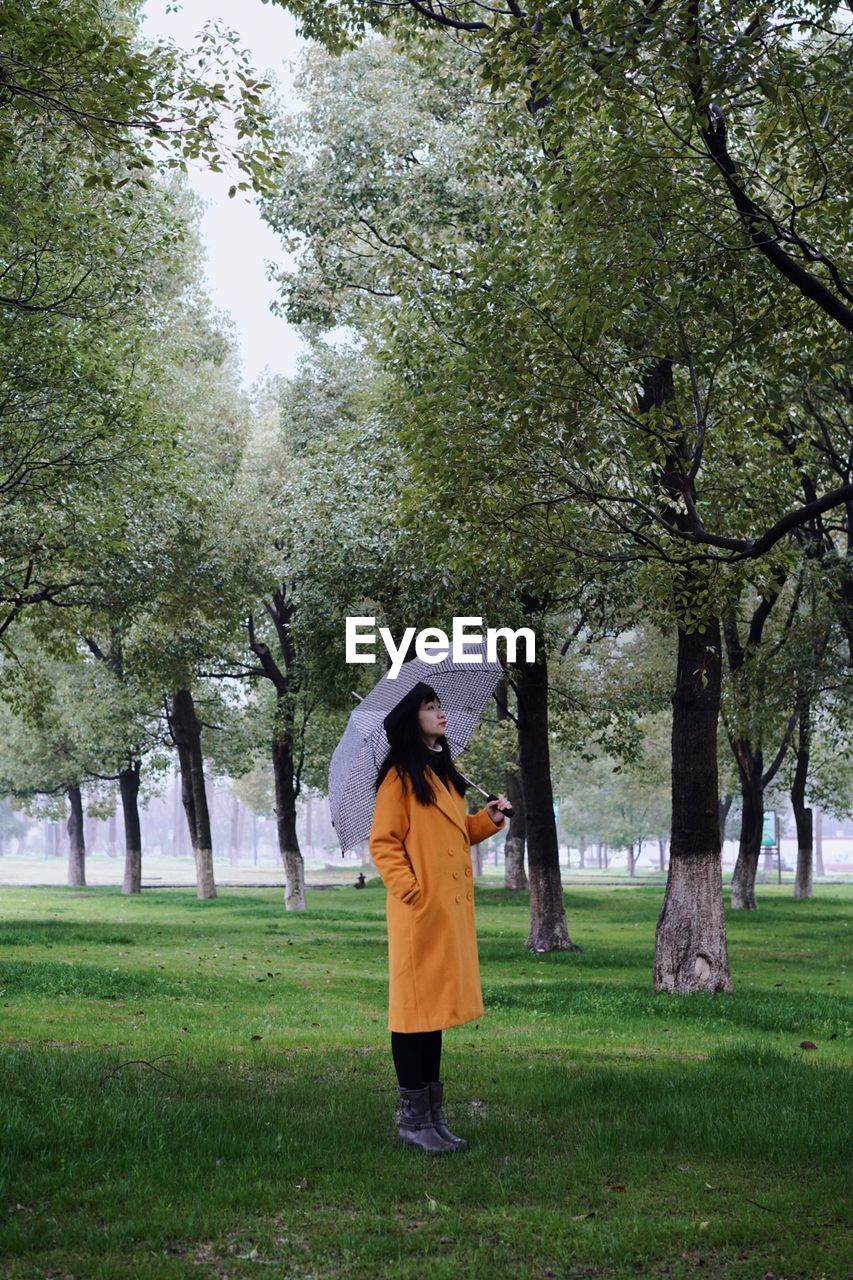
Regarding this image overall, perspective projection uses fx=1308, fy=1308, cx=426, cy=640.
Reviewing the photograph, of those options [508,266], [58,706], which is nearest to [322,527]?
[508,266]

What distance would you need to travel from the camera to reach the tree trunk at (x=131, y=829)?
45438mm

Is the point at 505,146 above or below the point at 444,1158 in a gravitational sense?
above

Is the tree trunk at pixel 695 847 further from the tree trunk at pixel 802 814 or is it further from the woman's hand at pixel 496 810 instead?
the tree trunk at pixel 802 814

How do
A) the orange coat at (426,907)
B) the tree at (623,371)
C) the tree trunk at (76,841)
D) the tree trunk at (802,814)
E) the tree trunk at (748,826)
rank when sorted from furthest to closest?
the tree trunk at (76,841)
the tree trunk at (802,814)
the tree trunk at (748,826)
the tree at (623,371)
the orange coat at (426,907)

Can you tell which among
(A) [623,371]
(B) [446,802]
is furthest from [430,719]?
(A) [623,371]

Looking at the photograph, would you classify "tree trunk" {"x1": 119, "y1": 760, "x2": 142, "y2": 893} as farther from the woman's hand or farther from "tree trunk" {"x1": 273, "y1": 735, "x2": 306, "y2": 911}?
the woman's hand

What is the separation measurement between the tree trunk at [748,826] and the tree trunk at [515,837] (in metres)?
6.40

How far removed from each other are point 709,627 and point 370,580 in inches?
312

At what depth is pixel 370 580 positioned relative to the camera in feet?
71.3

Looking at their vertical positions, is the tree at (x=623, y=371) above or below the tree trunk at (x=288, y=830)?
above

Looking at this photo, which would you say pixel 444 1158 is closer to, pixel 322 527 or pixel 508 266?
pixel 508 266

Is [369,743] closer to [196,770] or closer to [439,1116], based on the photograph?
[439,1116]

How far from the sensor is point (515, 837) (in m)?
39.5

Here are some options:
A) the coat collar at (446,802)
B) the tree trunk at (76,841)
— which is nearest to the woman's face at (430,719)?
the coat collar at (446,802)
